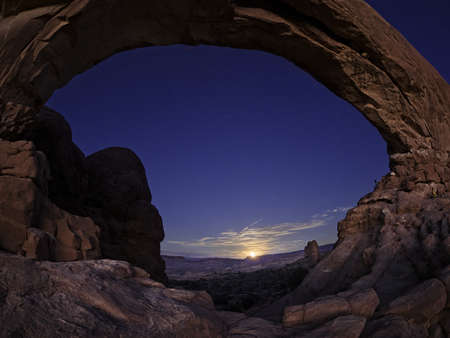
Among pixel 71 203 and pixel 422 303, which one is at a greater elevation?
pixel 71 203

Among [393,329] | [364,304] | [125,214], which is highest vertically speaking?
[125,214]

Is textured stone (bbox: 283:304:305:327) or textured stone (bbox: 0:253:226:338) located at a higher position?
textured stone (bbox: 0:253:226:338)

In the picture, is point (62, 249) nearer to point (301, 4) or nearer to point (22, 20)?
point (22, 20)

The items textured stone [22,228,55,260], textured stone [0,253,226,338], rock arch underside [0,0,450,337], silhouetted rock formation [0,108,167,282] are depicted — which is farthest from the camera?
silhouetted rock formation [0,108,167,282]

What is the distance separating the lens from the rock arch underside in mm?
3207

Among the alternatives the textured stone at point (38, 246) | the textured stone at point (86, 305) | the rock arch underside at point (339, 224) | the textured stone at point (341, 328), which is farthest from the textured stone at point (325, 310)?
the textured stone at point (38, 246)

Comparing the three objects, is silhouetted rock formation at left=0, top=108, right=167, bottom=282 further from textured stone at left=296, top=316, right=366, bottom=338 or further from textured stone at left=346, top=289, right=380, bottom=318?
textured stone at left=346, top=289, right=380, bottom=318

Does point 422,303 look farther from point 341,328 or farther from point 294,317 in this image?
point 294,317

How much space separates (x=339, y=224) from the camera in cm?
841

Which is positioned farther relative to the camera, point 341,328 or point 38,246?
point 38,246

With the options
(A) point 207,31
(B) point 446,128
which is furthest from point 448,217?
(A) point 207,31

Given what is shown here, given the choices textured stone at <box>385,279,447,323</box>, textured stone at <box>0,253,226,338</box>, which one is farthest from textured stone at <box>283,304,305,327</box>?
textured stone at <box>385,279,447,323</box>

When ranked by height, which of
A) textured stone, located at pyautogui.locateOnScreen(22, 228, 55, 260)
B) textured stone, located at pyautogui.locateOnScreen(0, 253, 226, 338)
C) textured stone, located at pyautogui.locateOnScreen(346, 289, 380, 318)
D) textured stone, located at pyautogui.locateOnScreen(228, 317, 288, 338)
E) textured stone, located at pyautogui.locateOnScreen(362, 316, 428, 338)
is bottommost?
textured stone, located at pyautogui.locateOnScreen(228, 317, 288, 338)

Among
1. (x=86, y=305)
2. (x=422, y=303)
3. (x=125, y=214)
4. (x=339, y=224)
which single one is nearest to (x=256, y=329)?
(x=86, y=305)
